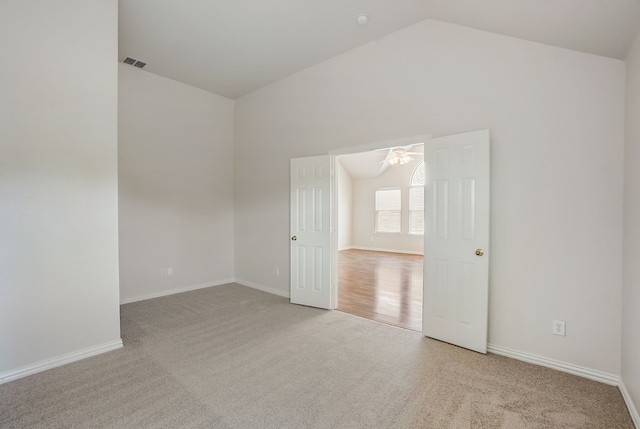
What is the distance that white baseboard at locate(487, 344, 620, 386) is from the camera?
2.29m

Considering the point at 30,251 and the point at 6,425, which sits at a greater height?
the point at 30,251

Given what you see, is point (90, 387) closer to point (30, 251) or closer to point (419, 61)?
point (30, 251)

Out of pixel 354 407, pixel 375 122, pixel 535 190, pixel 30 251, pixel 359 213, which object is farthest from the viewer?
pixel 359 213

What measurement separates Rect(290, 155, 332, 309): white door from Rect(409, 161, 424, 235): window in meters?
6.25

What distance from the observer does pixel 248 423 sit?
6.02ft

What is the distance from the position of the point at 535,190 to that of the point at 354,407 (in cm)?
234

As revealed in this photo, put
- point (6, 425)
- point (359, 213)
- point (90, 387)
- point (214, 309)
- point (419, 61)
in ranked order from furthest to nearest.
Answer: point (359, 213) < point (214, 309) < point (419, 61) < point (90, 387) < point (6, 425)

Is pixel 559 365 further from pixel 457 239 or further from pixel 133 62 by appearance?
pixel 133 62

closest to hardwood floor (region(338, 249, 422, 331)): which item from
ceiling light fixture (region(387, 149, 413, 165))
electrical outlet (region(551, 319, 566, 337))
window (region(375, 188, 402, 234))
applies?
electrical outlet (region(551, 319, 566, 337))

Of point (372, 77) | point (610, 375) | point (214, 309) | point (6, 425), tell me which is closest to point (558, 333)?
point (610, 375)

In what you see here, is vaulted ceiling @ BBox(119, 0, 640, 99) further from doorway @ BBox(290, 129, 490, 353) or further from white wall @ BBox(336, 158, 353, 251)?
white wall @ BBox(336, 158, 353, 251)

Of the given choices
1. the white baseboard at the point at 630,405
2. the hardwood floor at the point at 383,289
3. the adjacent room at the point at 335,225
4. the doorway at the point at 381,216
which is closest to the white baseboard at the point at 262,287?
the adjacent room at the point at 335,225

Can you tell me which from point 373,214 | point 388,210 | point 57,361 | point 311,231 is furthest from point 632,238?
point 373,214

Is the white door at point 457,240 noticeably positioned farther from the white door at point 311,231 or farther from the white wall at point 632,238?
the white door at point 311,231
